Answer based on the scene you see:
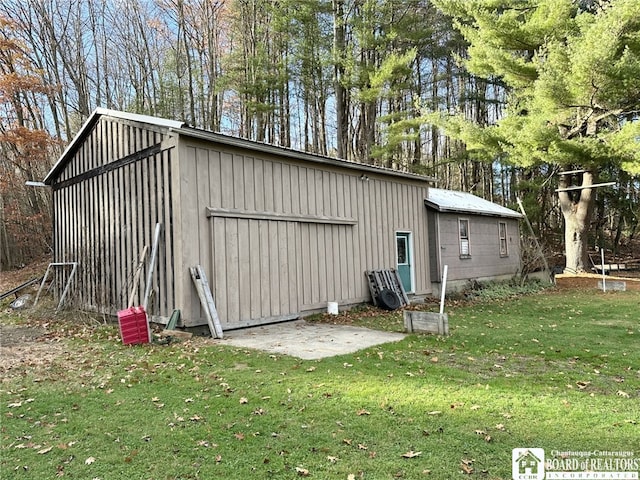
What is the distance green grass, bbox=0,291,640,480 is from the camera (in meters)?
2.96

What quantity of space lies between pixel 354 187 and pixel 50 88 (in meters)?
14.2

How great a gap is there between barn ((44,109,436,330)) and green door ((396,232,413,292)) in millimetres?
196

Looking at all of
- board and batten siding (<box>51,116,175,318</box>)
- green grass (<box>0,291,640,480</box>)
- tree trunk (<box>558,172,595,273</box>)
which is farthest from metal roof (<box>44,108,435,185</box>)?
tree trunk (<box>558,172,595,273</box>)

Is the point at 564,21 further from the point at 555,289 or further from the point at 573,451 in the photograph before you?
the point at 573,451

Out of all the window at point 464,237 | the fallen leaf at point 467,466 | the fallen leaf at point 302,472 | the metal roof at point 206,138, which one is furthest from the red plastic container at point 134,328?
the window at point 464,237

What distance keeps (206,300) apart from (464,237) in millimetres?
9636

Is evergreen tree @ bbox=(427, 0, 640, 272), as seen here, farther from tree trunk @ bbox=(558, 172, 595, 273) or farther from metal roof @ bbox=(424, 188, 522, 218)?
metal roof @ bbox=(424, 188, 522, 218)

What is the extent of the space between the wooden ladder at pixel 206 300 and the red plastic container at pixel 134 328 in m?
0.98

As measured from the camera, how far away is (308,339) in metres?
7.25

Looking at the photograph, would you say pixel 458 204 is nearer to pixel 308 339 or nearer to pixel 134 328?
pixel 308 339

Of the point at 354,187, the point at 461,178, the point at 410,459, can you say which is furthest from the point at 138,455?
the point at 461,178

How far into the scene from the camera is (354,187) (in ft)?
36.1

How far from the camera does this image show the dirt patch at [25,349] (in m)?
5.77

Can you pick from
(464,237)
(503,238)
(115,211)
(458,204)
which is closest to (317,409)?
(115,211)
